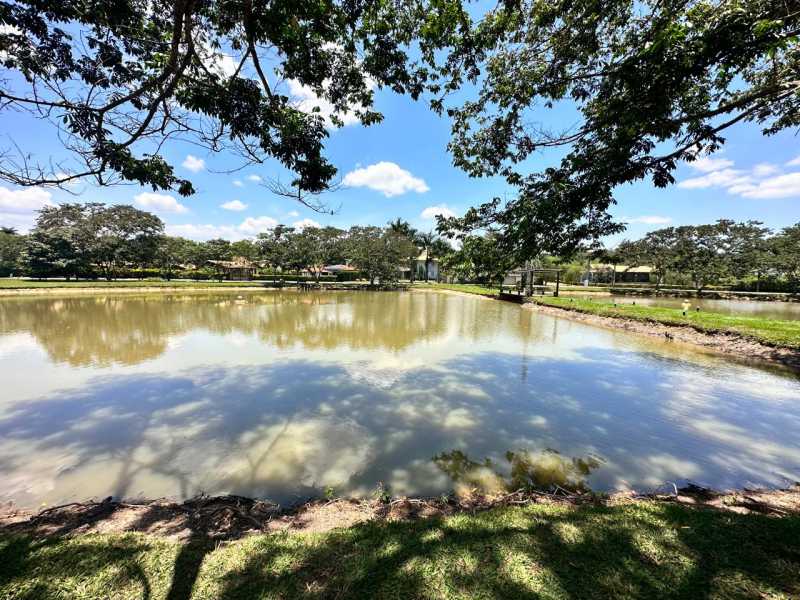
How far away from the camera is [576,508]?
275cm

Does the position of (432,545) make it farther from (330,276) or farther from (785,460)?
(330,276)

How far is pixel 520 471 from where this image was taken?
12.4 ft

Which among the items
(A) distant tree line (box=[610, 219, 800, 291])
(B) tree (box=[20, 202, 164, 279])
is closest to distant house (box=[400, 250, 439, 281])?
(A) distant tree line (box=[610, 219, 800, 291])

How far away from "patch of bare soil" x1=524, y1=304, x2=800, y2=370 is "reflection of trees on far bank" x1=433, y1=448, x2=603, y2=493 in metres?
8.17

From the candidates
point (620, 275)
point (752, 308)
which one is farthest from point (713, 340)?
point (620, 275)

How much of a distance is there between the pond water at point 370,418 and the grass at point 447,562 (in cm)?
119

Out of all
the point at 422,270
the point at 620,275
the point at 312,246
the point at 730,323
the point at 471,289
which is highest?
the point at 312,246

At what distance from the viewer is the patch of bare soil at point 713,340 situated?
827 centimetres

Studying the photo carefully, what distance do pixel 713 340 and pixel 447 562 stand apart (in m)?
12.4

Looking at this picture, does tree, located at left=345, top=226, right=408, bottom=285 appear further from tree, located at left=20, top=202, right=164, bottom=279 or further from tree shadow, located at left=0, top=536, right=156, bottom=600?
tree shadow, located at left=0, top=536, right=156, bottom=600

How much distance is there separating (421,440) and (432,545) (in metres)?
2.28

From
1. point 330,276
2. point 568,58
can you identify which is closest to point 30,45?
point 568,58

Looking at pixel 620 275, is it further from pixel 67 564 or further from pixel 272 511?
pixel 67 564

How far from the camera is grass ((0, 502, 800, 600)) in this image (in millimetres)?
1784
